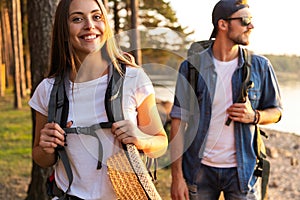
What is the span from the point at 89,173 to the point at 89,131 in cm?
20

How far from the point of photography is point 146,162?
89.7 inches

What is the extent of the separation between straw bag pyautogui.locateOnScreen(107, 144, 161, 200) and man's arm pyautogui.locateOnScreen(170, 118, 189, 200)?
1026mm

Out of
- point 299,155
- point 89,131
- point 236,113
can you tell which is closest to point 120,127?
point 89,131

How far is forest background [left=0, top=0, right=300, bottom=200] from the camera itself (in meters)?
2.69

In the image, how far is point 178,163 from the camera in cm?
329

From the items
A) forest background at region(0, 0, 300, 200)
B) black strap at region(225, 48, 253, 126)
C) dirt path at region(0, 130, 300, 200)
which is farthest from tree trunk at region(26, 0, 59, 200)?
black strap at region(225, 48, 253, 126)

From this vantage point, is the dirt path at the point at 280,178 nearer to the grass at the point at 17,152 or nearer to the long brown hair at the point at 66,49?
the grass at the point at 17,152

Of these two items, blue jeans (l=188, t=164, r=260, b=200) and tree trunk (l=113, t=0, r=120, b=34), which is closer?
blue jeans (l=188, t=164, r=260, b=200)

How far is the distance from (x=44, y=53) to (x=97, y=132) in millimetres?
3659

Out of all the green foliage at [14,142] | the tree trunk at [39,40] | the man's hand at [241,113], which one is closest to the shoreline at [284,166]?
the tree trunk at [39,40]

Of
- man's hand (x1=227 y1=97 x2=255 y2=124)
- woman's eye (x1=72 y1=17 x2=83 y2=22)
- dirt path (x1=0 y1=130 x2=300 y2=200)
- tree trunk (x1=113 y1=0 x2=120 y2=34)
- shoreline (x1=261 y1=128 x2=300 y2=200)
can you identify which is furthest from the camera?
tree trunk (x1=113 y1=0 x2=120 y2=34)

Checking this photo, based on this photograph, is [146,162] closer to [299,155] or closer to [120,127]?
[120,127]

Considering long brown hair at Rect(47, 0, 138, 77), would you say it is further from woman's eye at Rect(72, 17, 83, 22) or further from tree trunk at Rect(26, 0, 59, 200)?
tree trunk at Rect(26, 0, 59, 200)

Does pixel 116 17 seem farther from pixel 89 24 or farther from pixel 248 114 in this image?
pixel 89 24
